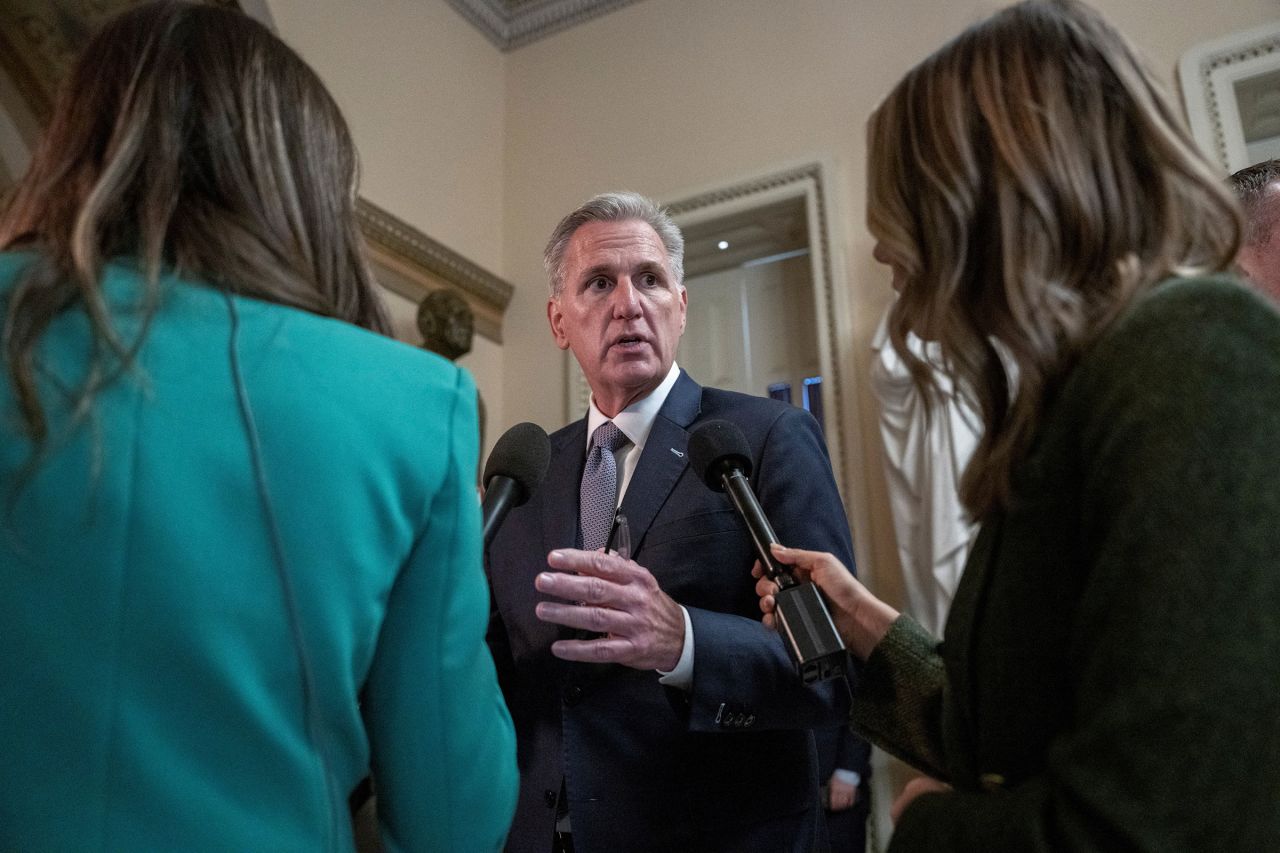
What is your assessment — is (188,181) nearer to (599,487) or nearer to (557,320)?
(599,487)

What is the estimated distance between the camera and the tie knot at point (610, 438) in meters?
1.90

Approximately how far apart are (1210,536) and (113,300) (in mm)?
795

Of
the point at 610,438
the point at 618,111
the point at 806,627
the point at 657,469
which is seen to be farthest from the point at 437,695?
the point at 618,111

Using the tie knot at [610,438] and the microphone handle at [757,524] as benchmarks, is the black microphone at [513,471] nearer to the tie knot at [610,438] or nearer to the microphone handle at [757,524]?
the microphone handle at [757,524]

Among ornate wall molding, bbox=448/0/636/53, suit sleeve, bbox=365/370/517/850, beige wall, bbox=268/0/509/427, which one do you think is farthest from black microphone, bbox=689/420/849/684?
ornate wall molding, bbox=448/0/636/53

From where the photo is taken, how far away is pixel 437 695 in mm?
881

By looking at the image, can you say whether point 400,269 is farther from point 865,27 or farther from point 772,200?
point 865,27

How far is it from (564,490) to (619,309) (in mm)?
398

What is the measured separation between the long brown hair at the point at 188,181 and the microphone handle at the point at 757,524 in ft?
1.64

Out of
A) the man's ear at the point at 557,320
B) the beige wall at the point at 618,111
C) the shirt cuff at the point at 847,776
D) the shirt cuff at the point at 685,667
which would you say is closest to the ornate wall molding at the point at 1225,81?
the beige wall at the point at 618,111

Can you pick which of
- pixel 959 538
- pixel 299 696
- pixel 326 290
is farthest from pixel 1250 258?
pixel 299 696

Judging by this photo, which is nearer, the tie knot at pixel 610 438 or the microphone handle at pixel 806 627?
the microphone handle at pixel 806 627

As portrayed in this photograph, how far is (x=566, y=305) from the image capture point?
7.23 ft

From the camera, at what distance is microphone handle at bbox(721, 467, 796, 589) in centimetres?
116
